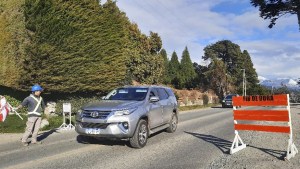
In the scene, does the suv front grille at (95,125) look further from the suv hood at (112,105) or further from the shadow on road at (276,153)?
the shadow on road at (276,153)

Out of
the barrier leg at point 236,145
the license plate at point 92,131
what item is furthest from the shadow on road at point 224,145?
the license plate at point 92,131

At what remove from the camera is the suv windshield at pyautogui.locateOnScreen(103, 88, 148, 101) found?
11.5 metres

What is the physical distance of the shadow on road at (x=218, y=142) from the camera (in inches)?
416

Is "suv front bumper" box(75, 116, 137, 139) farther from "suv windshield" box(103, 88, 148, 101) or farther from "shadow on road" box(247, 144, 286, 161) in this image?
"shadow on road" box(247, 144, 286, 161)

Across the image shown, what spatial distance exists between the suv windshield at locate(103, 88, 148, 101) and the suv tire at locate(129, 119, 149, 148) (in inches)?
37.7

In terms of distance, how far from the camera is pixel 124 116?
997 centimetres

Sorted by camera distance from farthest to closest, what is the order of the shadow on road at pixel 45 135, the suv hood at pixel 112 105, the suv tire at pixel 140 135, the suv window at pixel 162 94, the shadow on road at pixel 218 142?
the suv window at pixel 162 94 < the shadow on road at pixel 45 135 < the shadow on road at pixel 218 142 < the suv tire at pixel 140 135 < the suv hood at pixel 112 105

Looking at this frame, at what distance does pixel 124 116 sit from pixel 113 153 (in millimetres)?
1038

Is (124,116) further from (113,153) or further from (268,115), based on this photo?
(268,115)

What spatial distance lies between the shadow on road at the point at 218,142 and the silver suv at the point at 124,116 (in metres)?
1.76

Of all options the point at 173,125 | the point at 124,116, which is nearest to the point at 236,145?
the point at 124,116

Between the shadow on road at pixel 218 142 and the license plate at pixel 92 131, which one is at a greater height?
the license plate at pixel 92 131

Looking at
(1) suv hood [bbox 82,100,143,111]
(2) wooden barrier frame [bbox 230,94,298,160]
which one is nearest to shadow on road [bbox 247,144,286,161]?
(2) wooden barrier frame [bbox 230,94,298,160]

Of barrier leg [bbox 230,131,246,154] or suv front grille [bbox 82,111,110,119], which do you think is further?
suv front grille [bbox 82,111,110,119]
